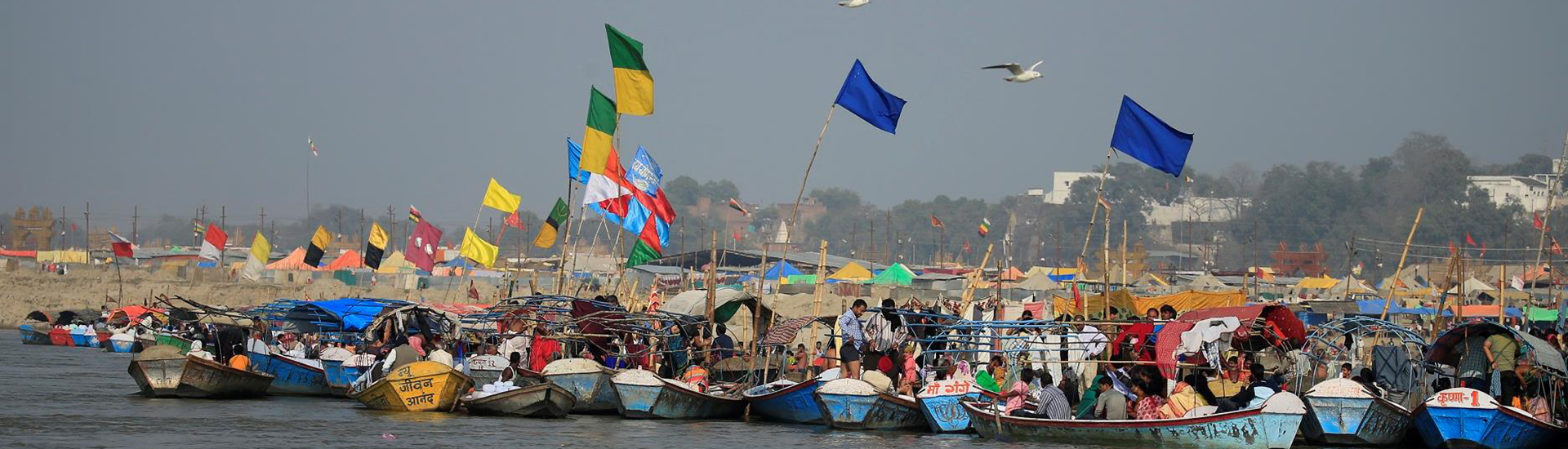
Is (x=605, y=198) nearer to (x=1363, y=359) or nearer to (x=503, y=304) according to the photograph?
(x=503, y=304)

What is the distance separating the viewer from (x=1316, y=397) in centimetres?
1950

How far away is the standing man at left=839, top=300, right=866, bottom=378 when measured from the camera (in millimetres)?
22047

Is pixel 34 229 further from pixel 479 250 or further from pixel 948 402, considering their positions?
pixel 948 402

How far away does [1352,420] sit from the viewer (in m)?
19.4

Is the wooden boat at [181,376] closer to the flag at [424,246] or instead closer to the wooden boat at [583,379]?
the wooden boat at [583,379]

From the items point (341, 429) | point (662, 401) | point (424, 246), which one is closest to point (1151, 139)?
point (662, 401)

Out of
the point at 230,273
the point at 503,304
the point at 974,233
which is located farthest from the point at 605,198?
the point at 974,233

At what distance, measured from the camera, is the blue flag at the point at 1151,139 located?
77.4 feet

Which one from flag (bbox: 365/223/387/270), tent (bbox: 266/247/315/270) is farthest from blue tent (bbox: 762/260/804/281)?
tent (bbox: 266/247/315/270)

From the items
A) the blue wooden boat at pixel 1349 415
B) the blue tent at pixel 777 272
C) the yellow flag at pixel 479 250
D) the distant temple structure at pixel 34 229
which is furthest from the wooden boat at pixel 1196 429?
the distant temple structure at pixel 34 229

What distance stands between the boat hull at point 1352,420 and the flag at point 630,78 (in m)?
11.5

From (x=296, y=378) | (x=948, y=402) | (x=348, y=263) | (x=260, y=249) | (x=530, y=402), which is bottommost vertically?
(x=296, y=378)

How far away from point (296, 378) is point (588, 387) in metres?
6.72

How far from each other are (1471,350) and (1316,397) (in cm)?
293
